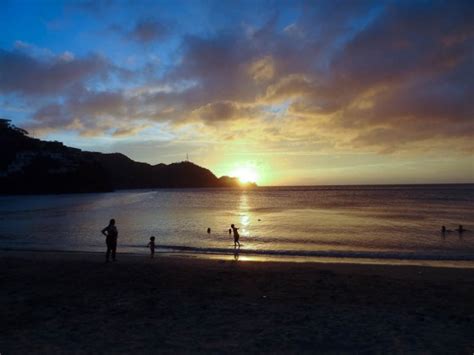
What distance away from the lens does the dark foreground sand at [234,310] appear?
24.4 feet

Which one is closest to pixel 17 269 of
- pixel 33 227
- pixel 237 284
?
pixel 237 284

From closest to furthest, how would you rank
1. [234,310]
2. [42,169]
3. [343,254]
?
1. [234,310]
2. [343,254]
3. [42,169]

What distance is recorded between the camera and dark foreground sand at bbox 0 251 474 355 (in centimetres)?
744

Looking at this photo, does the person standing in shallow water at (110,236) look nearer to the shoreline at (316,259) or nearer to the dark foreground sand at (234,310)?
the dark foreground sand at (234,310)

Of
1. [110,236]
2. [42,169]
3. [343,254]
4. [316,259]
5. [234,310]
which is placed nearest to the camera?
[234,310]

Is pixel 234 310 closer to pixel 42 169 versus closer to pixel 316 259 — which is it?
pixel 316 259

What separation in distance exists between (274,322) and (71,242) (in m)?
24.7

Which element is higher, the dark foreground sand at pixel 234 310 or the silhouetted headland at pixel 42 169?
the silhouetted headland at pixel 42 169

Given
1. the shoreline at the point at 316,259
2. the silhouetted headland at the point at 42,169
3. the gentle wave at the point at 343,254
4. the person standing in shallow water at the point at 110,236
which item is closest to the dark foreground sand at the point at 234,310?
the person standing in shallow water at the point at 110,236

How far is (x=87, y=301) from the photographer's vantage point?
10.8 meters

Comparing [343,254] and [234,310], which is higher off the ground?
[234,310]

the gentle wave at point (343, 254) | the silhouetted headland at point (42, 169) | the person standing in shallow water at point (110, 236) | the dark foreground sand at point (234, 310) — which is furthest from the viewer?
the silhouetted headland at point (42, 169)

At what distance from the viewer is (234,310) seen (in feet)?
32.2

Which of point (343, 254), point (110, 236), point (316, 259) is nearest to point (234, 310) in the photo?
point (110, 236)
